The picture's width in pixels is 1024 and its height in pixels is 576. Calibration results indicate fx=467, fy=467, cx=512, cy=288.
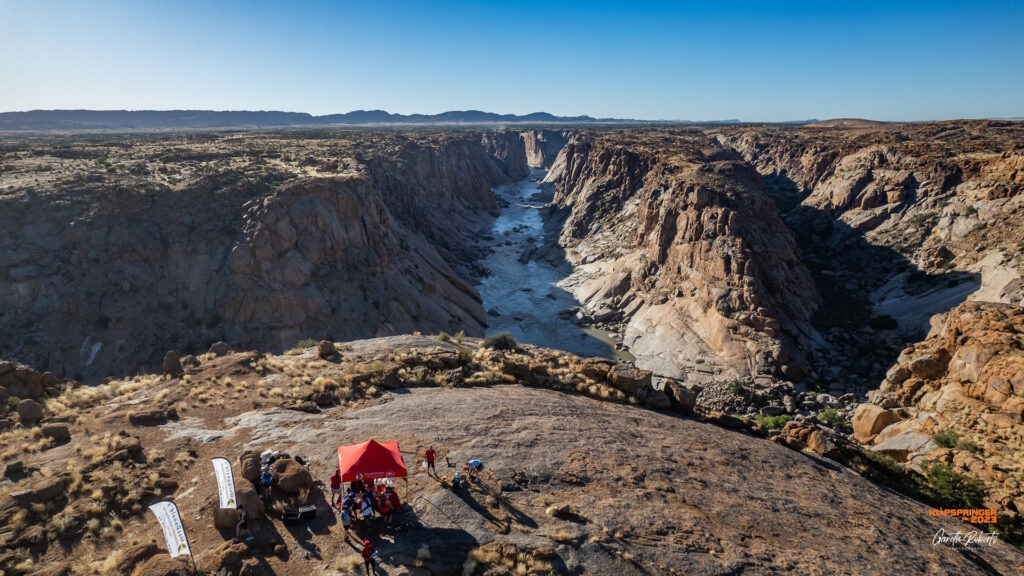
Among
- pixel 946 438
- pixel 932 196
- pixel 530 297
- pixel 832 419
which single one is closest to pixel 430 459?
pixel 946 438

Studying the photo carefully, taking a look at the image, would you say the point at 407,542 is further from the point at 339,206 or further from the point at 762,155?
the point at 762,155

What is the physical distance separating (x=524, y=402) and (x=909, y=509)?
9866 millimetres

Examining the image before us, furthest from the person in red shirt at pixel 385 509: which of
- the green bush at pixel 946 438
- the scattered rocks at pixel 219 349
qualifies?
the green bush at pixel 946 438

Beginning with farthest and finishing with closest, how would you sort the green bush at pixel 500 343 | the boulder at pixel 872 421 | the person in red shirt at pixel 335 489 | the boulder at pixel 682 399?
the green bush at pixel 500 343
the boulder at pixel 872 421
the boulder at pixel 682 399
the person in red shirt at pixel 335 489

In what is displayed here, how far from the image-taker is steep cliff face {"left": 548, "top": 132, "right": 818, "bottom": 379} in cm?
3309

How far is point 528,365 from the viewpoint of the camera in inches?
656

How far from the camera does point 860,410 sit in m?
19.4

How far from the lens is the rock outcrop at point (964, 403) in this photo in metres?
13.1

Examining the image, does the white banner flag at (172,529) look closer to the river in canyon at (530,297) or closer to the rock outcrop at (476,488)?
the rock outcrop at (476,488)

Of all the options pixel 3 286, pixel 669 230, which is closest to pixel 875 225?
pixel 669 230

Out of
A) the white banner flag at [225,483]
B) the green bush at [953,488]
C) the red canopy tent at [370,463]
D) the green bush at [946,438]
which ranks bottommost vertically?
the green bush at [953,488]

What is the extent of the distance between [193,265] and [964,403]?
41.2m

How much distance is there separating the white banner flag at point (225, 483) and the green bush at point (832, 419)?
26.4 meters

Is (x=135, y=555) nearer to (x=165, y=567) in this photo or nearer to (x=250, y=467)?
(x=165, y=567)
